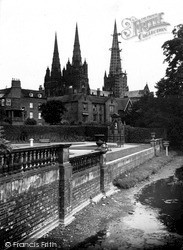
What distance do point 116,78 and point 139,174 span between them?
338 ft

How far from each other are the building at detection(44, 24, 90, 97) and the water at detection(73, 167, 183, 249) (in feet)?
291

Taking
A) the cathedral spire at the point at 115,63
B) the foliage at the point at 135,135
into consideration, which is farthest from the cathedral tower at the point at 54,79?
the foliage at the point at 135,135

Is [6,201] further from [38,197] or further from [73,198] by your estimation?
[73,198]

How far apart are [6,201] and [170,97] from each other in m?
31.8

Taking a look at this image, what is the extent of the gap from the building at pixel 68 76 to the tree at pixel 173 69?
65654 mm

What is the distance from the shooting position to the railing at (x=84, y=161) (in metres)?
10.6

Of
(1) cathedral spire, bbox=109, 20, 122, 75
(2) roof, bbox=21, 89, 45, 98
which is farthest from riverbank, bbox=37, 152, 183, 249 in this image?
(1) cathedral spire, bbox=109, 20, 122, 75

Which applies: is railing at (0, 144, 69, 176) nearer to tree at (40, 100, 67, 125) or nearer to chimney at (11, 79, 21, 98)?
tree at (40, 100, 67, 125)

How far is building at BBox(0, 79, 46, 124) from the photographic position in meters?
59.2

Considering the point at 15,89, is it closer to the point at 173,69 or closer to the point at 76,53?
the point at 173,69

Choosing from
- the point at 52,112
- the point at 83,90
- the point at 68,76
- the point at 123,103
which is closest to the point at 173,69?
the point at 52,112

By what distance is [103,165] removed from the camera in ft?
46.6

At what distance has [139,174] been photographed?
64.6ft

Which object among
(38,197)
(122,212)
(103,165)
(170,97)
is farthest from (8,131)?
(38,197)
